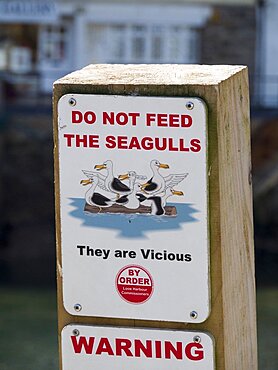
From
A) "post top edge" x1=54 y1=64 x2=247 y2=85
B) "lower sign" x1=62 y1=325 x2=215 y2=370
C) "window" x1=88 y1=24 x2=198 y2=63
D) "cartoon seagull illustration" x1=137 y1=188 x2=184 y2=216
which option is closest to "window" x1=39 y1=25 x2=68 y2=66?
"window" x1=88 y1=24 x2=198 y2=63

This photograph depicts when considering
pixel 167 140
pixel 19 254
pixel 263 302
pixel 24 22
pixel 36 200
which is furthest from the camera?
pixel 24 22

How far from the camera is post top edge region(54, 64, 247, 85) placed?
2506mm

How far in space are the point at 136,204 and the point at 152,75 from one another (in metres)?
0.28

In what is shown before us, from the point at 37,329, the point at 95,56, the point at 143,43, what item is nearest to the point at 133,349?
the point at 37,329

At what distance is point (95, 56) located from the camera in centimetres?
2944

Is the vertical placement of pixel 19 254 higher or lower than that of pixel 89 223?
lower

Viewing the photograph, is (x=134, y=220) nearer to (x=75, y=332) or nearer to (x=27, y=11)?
(x=75, y=332)

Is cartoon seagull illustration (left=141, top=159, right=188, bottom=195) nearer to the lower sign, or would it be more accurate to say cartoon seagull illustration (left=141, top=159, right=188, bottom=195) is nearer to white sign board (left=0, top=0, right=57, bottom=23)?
the lower sign

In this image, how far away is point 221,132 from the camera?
2.47 meters

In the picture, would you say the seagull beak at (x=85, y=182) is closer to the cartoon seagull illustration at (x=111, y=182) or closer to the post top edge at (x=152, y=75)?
the cartoon seagull illustration at (x=111, y=182)

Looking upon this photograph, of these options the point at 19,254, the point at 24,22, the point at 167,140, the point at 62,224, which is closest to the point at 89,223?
the point at 62,224

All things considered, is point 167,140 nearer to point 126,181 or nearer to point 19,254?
point 126,181

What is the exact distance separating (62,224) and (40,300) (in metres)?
17.2

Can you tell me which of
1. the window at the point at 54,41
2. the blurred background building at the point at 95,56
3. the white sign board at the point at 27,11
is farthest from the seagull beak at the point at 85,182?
the window at the point at 54,41
